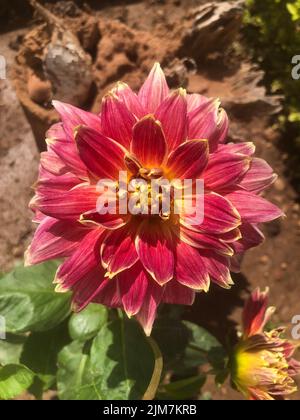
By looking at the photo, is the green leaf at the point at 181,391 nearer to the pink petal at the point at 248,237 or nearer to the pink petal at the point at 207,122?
the pink petal at the point at 248,237

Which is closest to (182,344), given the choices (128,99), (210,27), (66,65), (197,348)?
(197,348)

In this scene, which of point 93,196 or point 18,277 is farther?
point 18,277

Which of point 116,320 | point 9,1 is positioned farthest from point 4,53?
point 116,320

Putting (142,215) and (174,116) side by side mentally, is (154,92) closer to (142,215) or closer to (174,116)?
(174,116)

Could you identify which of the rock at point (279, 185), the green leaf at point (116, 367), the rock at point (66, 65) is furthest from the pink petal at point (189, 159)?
the rock at point (279, 185)

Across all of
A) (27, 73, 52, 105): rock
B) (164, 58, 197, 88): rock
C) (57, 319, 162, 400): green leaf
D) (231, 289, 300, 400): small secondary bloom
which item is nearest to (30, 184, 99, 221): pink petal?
(57, 319, 162, 400): green leaf

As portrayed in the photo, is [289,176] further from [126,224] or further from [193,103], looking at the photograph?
[126,224]
